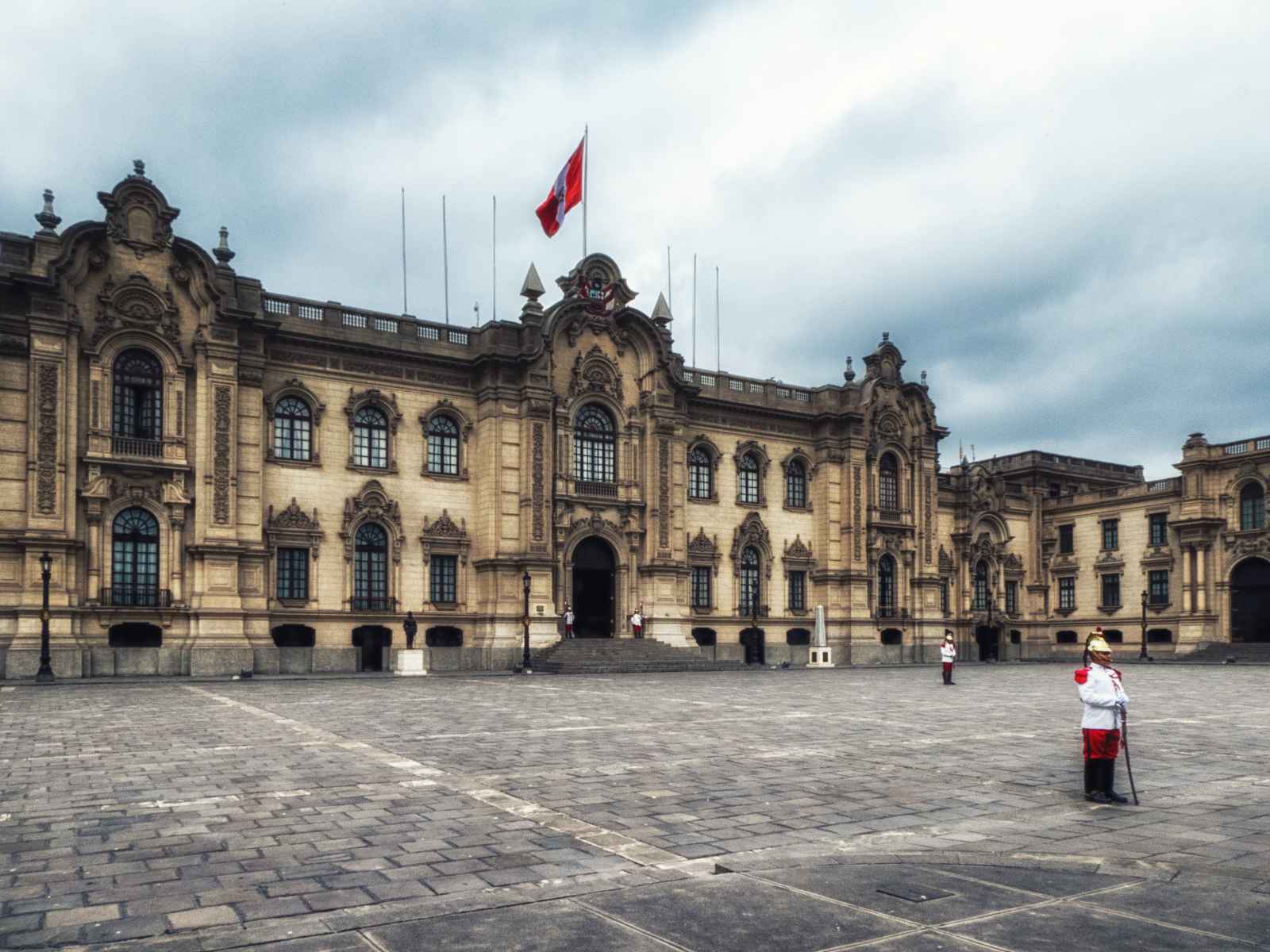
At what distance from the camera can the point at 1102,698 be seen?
10.6 meters

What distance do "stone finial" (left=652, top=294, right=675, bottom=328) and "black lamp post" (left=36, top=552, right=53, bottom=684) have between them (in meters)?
24.7

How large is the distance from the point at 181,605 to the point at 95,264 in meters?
11.0

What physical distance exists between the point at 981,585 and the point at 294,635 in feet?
122

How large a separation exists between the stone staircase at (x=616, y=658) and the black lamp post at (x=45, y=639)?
14.8 m

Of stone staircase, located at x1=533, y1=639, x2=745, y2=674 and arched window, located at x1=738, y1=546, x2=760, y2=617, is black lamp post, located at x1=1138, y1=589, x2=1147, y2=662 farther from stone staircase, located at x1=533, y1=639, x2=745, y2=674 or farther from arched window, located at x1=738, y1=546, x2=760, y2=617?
stone staircase, located at x1=533, y1=639, x2=745, y2=674

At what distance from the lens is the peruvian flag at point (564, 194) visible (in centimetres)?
4144

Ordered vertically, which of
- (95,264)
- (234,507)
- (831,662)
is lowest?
(831,662)

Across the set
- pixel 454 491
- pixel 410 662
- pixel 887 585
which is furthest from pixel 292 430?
pixel 887 585

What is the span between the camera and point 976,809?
1028 centimetres

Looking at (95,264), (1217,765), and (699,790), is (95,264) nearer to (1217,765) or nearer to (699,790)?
(699,790)

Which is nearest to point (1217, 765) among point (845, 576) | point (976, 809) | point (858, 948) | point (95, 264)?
point (976, 809)

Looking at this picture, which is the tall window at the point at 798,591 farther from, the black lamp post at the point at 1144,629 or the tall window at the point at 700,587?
the black lamp post at the point at 1144,629

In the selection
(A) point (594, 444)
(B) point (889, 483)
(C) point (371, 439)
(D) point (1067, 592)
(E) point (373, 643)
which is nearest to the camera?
(E) point (373, 643)

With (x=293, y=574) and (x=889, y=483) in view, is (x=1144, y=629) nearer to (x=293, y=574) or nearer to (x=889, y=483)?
(x=889, y=483)
